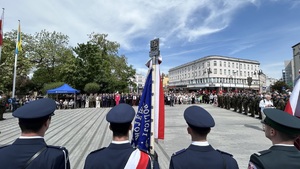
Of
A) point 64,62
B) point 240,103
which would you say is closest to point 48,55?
point 64,62

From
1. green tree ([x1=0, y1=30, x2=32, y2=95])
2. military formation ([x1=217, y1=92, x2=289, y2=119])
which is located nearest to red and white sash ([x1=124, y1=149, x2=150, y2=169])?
military formation ([x1=217, y1=92, x2=289, y2=119])

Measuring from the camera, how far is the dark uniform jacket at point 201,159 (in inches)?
80.2

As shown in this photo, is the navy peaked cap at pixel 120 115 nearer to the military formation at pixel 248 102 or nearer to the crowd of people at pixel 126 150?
the crowd of people at pixel 126 150

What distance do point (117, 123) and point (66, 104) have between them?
27.5 m

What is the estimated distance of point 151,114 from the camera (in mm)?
4043

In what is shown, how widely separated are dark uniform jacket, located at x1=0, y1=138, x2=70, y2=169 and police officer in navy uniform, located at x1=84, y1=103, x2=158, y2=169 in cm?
31

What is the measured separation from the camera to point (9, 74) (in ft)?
86.3

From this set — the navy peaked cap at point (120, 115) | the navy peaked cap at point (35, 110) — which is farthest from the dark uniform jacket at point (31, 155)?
the navy peaked cap at point (120, 115)

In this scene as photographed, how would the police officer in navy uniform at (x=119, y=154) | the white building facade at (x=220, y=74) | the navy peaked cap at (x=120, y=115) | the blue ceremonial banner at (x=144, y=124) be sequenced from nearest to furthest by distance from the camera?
the police officer in navy uniform at (x=119, y=154), the navy peaked cap at (x=120, y=115), the blue ceremonial banner at (x=144, y=124), the white building facade at (x=220, y=74)

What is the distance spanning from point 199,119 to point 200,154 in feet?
1.13

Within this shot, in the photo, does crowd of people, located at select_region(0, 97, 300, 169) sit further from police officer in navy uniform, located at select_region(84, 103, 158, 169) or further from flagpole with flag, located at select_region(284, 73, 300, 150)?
flagpole with flag, located at select_region(284, 73, 300, 150)

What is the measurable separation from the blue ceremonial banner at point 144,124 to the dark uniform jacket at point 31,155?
202 centimetres

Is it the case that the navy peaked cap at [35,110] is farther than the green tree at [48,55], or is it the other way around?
the green tree at [48,55]

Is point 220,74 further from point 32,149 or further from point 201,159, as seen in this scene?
point 32,149
